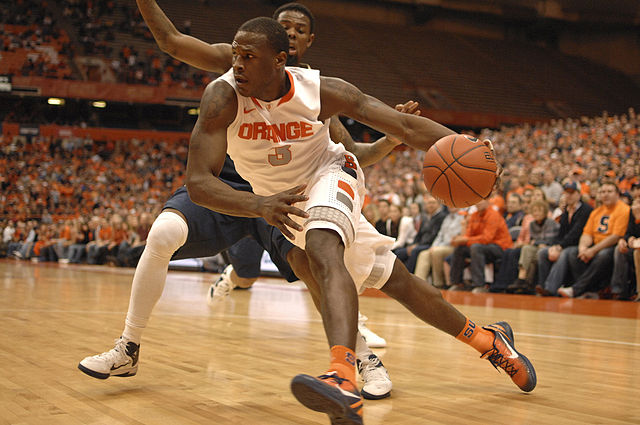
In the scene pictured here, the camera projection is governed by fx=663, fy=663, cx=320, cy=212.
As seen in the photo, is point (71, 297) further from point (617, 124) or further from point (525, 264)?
point (617, 124)

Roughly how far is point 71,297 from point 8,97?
74.7 feet

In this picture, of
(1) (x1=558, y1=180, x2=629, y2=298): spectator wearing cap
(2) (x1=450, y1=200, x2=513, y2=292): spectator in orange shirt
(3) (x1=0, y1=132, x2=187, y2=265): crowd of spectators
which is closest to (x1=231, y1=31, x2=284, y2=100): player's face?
(1) (x1=558, y1=180, x2=629, y2=298): spectator wearing cap

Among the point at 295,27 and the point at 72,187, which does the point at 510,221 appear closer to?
the point at 295,27

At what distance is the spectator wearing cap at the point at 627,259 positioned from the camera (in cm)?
772

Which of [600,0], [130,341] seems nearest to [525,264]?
[130,341]

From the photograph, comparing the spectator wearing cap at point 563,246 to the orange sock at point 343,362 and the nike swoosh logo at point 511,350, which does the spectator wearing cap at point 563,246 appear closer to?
the nike swoosh logo at point 511,350

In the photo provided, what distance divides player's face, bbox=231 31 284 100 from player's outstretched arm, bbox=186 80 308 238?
8cm

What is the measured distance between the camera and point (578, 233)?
27.3 feet

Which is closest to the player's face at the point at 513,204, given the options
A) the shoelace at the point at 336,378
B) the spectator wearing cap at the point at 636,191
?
the spectator wearing cap at the point at 636,191

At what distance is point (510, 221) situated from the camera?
32.6ft

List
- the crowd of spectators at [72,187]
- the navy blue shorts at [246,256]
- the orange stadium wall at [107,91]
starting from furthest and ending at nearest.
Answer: the orange stadium wall at [107,91], the crowd of spectators at [72,187], the navy blue shorts at [246,256]

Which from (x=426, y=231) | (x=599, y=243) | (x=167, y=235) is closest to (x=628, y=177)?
(x=599, y=243)

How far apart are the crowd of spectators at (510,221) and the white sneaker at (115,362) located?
6.43 metres

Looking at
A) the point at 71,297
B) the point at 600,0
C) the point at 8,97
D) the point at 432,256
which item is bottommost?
the point at 71,297
